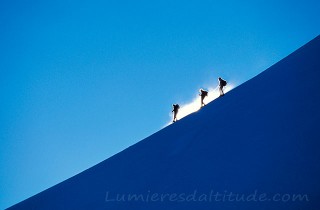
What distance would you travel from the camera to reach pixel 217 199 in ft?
7.36

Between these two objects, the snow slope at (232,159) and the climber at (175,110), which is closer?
the snow slope at (232,159)

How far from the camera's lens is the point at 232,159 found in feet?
8.71

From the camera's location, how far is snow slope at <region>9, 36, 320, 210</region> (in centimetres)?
209

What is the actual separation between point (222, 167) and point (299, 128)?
0.91 meters

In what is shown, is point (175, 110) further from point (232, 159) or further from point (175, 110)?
point (232, 159)

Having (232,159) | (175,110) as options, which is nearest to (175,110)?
(175,110)

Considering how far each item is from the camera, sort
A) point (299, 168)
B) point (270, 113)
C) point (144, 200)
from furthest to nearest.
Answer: point (270, 113), point (144, 200), point (299, 168)

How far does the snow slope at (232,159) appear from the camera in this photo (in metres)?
2.09

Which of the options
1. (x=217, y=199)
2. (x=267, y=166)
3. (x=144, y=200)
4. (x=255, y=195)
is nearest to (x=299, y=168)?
(x=267, y=166)

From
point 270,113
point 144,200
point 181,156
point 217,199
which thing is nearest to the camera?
point 217,199

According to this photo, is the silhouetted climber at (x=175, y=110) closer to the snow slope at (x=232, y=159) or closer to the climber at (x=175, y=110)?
the climber at (x=175, y=110)

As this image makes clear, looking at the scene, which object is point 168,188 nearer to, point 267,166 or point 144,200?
point 144,200

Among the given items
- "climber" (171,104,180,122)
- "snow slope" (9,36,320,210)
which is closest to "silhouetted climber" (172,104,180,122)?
"climber" (171,104,180,122)

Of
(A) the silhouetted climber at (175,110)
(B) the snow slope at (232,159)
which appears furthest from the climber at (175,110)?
(B) the snow slope at (232,159)
